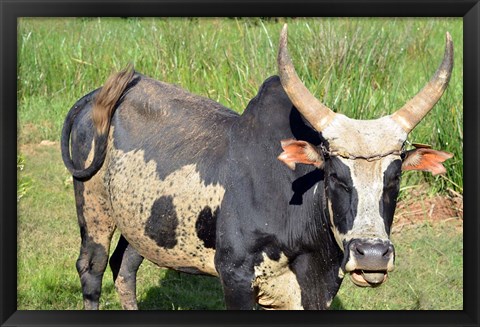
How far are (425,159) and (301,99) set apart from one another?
0.69 metres

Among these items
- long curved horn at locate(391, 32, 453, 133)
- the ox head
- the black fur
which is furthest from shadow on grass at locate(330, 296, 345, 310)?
long curved horn at locate(391, 32, 453, 133)

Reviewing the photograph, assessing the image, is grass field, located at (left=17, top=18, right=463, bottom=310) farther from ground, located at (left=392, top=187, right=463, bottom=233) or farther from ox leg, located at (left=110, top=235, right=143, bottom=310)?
ox leg, located at (left=110, top=235, right=143, bottom=310)

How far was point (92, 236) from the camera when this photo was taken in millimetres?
6578

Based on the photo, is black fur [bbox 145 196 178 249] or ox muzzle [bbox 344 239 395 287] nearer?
ox muzzle [bbox 344 239 395 287]

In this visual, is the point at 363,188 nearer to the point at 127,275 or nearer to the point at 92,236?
the point at 92,236

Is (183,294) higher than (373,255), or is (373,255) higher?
(373,255)

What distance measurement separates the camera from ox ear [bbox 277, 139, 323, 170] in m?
5.10

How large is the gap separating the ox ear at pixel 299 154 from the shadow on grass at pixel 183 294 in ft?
7.83

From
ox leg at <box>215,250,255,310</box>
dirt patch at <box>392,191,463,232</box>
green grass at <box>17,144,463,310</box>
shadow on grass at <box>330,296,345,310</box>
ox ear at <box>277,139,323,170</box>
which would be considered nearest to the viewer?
ox ear at <box>277,139,323,170</box>

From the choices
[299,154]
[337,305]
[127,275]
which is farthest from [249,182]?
[337,305]

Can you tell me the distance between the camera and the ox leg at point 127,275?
693 centimetres

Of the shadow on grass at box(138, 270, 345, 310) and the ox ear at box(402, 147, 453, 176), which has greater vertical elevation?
the ox ear at box(402, 147, 453, 176)
